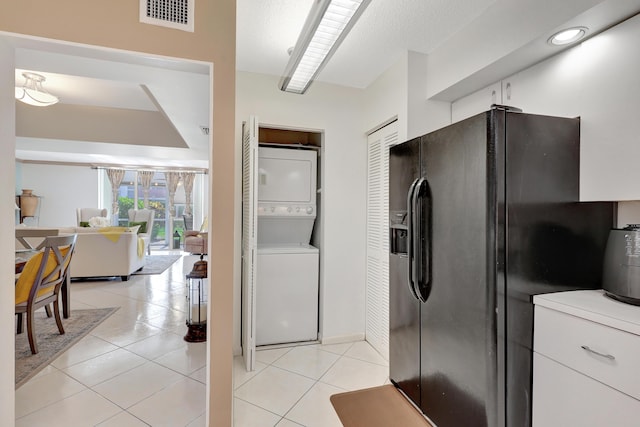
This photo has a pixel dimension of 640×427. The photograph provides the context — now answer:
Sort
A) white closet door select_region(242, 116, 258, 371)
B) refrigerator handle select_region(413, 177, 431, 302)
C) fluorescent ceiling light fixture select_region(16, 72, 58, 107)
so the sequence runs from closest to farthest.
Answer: refrigerator handle select_region(413, 177, 431, 302) < white closet door select_region(242, 116, 258, 371) < fluorescent ceiling light fixture select_region(16, 72, 58, 107)

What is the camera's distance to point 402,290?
2049mm

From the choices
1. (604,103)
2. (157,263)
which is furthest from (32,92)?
(604,103)

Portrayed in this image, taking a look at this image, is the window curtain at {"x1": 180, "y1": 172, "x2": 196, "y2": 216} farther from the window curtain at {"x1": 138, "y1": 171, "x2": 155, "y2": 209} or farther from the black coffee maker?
the black coffee maker

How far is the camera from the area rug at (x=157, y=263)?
583 centimetres

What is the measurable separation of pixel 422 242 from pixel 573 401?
36.9 inches

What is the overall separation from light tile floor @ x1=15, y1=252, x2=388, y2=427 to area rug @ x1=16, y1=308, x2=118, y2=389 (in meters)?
0.08

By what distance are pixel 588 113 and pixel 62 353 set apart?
4.13 m

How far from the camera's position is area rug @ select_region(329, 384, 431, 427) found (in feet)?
5.99

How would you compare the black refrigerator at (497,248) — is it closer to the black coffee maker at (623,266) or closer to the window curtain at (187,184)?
the black coffee maker at (623,266)

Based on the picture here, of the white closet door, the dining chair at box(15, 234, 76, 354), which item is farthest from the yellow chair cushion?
the white closet door

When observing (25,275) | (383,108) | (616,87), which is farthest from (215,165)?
(25,275)

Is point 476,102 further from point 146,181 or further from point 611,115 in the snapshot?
point 146,181

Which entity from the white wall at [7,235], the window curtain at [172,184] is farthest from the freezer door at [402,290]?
the window curtain at [172,184]

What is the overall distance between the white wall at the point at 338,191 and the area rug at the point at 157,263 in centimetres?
434
